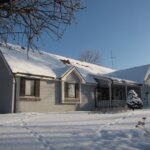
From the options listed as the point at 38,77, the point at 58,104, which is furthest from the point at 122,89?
the point at 38,77

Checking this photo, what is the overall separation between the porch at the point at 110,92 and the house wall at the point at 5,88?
10.3 metres

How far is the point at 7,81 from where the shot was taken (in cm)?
2203

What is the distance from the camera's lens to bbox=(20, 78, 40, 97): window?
22000 mm

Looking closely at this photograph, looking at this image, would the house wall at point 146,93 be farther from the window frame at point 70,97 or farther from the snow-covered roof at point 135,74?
the window frame at point 70,97

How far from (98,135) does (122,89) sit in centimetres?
2624

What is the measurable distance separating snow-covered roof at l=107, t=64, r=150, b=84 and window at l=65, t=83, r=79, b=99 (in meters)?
11.1

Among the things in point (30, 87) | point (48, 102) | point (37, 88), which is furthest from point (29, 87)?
point (48, 102)

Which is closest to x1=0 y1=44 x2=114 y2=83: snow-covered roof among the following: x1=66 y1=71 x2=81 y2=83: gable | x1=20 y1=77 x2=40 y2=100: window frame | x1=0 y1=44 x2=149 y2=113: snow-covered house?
x1=0 y1=44 x2=149 y2=113: snow-covered house

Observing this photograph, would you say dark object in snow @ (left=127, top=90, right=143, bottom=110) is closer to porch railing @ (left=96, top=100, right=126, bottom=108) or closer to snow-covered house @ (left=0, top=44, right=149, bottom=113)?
snow-covered house @ (left=0, top=44, right=149, bottom=113)

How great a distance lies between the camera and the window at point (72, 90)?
25.6 meters

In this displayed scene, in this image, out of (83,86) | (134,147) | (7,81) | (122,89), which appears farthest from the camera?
(122,89)

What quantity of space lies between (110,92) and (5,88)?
36.5 ft

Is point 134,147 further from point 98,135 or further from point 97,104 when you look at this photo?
point 97,104

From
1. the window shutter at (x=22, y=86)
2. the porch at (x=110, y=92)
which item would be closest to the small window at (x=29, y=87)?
the window shutter at (x=22, y=86)
